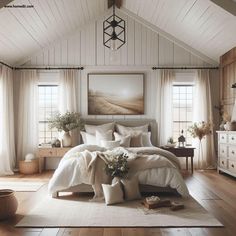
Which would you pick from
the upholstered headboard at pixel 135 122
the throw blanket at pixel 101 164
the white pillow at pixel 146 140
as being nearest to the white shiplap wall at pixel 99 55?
the upholstered headboard at pixel 135 122

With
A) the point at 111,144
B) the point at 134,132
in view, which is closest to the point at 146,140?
the point at 134,132

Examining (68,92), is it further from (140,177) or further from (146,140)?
(140,177)

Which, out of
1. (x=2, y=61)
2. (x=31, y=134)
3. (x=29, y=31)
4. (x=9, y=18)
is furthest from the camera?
(x=31, y=134)

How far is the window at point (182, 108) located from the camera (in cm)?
830

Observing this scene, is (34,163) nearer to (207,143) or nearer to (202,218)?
(207,143)

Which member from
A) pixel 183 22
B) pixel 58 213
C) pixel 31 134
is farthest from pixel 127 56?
pixel 58 213

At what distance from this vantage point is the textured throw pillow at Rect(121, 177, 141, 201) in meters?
4.67

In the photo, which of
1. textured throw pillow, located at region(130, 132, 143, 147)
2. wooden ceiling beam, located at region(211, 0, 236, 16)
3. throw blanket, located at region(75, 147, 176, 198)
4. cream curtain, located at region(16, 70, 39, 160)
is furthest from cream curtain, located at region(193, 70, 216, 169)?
cream curtain, located at region(16, 70, 39, 160)

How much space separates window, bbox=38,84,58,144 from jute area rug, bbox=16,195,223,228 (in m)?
3.68

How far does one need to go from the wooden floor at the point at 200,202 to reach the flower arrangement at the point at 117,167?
1185 millimetres

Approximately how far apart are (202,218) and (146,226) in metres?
0.76

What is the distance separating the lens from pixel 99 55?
812 centimetres

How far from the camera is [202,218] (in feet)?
12.7

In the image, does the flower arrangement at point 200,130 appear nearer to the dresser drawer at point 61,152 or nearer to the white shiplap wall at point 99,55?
the white shiplap wall at point 99,55
